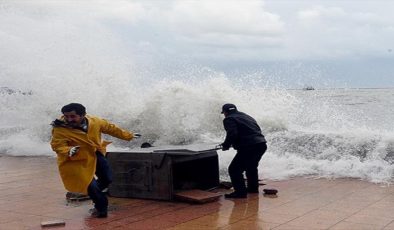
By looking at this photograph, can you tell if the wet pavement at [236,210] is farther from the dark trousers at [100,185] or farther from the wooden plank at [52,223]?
the dark trousers at [100,185]

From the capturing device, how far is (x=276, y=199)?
7512 millimetres

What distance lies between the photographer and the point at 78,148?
610 cm

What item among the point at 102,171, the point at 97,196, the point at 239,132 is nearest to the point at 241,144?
the point at 239,132

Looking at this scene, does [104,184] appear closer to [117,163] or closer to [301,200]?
[117,163]

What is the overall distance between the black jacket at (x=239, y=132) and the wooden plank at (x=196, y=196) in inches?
31.0

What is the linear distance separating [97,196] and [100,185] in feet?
1.01

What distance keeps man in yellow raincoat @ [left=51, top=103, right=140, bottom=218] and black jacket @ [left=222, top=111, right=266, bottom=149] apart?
2012 millimetres

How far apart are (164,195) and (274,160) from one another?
466 cm

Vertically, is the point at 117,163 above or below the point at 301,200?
above

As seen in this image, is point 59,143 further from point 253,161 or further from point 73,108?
point 253,161

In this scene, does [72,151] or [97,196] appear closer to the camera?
[72,151]

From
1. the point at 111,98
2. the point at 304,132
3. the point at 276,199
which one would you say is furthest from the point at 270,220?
the point at 111,98

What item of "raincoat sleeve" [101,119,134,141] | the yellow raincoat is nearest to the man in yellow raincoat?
the yellow raincoat

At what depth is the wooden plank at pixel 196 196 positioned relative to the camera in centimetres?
726
